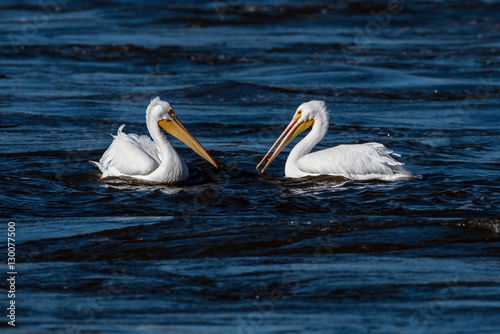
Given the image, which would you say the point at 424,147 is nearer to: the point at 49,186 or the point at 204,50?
the point at 49,186

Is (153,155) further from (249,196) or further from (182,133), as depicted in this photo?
(249,196)

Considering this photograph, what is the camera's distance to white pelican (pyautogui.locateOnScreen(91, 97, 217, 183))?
7.45 m

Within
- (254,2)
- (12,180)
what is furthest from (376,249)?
(254,2)

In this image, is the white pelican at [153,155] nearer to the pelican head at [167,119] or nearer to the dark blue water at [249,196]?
→ the pelican head at [167,119]

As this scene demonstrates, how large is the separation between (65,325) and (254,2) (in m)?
17.9

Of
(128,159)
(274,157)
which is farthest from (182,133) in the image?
(274,157)

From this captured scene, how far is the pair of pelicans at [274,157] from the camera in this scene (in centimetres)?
735

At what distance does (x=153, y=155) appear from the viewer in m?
7.80

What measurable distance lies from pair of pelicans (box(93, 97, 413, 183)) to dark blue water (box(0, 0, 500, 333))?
13 centimetres

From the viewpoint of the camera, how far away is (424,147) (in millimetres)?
8891

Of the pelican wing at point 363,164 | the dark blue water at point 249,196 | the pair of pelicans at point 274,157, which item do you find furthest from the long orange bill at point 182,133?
the pelican wing at point 363,164

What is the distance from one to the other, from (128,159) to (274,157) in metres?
1.41

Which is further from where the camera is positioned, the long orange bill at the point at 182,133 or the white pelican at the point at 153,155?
the long orange bill at the point at 182,133

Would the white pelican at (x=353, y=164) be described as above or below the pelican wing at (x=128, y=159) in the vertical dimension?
below
